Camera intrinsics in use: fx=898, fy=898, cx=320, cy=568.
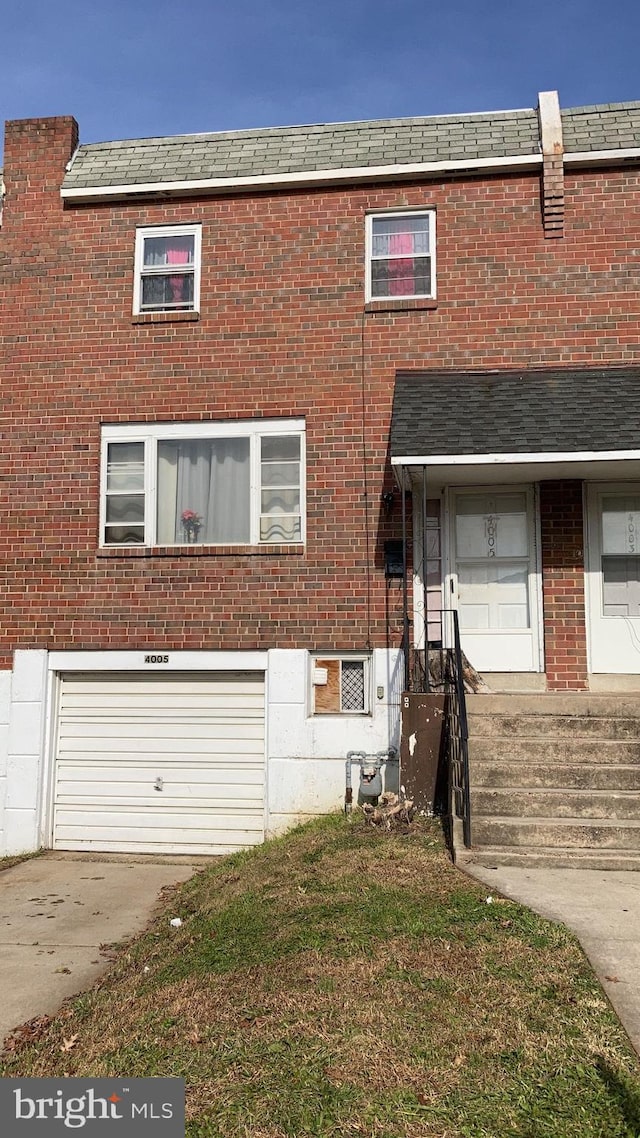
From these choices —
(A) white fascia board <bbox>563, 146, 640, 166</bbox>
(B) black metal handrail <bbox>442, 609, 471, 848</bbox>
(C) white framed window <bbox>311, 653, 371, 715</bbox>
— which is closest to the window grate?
(C) white framed window <bbox>311, 653, 371, 715</bbox>

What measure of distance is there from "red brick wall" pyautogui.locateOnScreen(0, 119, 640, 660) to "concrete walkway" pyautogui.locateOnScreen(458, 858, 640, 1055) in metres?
3.72

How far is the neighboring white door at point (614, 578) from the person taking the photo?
32.5ft

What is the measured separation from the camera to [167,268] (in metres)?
11.1

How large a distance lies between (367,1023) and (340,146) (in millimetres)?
9999

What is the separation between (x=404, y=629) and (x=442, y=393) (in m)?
2.65

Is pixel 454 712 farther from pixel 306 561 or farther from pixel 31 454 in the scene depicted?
pixel 31 454

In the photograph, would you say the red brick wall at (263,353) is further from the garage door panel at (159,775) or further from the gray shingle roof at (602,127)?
the garage door panel at (159,775)

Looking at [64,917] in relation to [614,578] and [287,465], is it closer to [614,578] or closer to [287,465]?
[287,465]

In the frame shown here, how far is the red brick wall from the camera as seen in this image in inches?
404

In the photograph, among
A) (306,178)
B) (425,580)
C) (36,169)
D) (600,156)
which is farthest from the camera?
(36,169)

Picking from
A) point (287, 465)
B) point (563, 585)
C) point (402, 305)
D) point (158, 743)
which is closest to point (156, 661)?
point (158, 743)

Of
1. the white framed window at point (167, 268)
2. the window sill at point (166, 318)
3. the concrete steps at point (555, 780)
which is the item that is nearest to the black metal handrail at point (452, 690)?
the concrete steps at point (555, 780)

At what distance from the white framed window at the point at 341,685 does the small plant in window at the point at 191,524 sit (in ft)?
6.91

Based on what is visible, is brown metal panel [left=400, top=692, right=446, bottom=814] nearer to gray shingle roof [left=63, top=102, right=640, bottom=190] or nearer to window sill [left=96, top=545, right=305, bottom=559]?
window sill [left=96, top=545, right=305, bottom=559]
